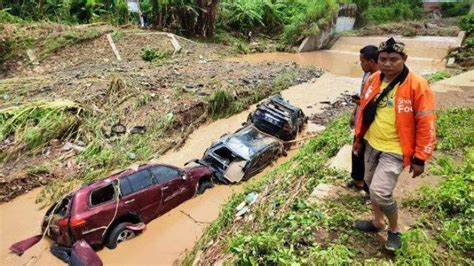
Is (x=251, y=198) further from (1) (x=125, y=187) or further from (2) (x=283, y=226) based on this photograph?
(1) (x=125, y=187)

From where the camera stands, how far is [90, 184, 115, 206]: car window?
7236 mm

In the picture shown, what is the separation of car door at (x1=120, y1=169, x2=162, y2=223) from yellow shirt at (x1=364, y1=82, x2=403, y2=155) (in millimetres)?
5190

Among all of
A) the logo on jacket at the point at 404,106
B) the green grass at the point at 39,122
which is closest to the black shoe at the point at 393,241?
the logo on jacket at the point at 404,106

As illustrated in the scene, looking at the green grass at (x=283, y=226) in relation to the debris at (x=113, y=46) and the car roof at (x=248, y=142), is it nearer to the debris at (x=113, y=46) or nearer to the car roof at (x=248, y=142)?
the car roof at (x=248, y=142)

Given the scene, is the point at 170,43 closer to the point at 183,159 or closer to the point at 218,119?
the point at 218,119

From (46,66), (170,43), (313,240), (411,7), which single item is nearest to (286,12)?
(170,43)

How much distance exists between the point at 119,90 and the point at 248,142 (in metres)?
5.26

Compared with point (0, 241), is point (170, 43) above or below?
above

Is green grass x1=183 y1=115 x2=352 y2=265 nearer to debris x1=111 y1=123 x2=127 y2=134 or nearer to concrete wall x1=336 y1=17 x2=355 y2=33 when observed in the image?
debris x1=111 y1=123 x2=127 y2=134

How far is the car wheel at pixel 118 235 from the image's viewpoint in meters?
7.41

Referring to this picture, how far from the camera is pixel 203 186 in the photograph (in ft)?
31.0

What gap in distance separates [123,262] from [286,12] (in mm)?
25564

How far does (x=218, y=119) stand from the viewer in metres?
13.9

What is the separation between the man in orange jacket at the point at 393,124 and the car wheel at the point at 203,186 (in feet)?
19.2
